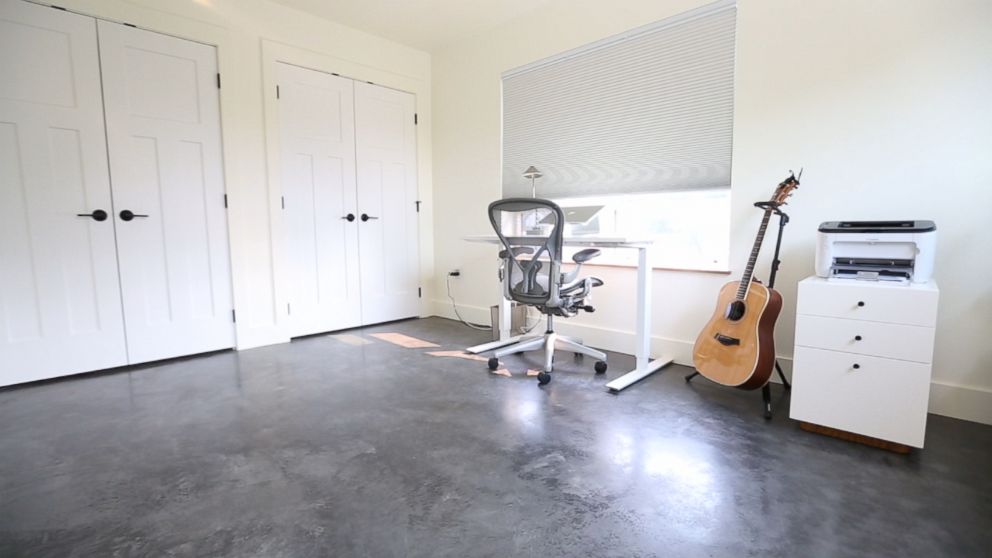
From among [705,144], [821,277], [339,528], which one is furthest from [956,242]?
[339,528]

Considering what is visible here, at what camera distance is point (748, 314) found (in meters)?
2.35

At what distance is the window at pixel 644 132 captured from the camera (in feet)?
9.41

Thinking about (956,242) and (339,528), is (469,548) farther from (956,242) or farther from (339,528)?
(956,242)

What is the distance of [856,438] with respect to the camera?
6.51ft

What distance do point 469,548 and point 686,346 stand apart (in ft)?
7.40

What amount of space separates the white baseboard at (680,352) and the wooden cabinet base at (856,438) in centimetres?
59

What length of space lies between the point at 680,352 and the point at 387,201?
3.00 metres

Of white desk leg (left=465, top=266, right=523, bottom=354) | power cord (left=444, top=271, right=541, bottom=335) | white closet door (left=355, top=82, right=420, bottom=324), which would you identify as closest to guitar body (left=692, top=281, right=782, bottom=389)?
white desk leg (left=465, top=266, right=523, bottom=354)

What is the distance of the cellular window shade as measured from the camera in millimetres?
2850

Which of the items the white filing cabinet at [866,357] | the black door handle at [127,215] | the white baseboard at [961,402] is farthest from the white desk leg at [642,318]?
the black door handle at [127,215]

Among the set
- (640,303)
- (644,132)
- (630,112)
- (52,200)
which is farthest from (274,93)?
(640,303)

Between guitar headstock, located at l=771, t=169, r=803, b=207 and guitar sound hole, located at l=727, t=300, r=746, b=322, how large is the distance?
1.89 ft

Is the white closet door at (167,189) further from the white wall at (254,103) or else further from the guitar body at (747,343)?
the guitar body at (747,343)

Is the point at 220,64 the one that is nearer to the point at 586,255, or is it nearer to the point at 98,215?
the point at 98,215
